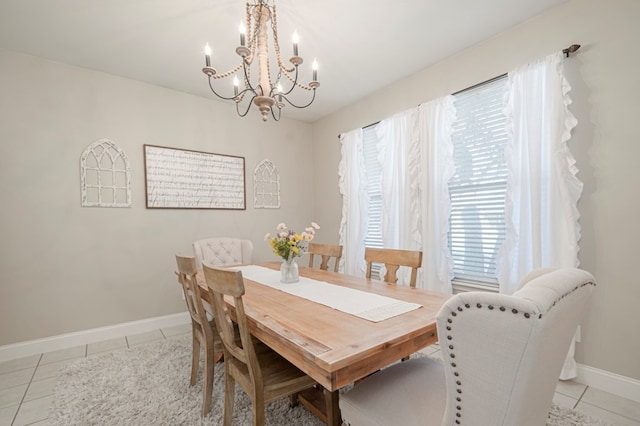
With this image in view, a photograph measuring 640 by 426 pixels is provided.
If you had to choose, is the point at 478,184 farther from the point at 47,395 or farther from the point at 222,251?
the point at 47,395

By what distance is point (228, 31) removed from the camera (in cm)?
229

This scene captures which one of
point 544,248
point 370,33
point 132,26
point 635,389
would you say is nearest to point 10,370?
point 132,26

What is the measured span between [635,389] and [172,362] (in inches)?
128

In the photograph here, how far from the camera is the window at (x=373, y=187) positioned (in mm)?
3500

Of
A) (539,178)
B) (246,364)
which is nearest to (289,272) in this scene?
(246,364)

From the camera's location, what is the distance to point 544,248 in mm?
2082

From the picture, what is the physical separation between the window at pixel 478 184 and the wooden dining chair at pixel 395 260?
0.83m

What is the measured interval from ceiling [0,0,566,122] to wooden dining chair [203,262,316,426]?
1943mm

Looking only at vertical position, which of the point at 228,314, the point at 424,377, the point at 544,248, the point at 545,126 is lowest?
the point at 424,377

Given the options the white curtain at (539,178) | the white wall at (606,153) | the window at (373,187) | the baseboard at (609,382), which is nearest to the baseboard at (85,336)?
the window at (373,187)

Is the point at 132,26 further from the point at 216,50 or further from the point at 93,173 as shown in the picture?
the point at 93,173

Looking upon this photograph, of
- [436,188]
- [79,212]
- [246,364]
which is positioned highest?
[436,188]

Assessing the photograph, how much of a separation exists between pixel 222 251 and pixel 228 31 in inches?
84.4

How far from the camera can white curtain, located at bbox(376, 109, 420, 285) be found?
2951 mm
